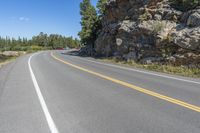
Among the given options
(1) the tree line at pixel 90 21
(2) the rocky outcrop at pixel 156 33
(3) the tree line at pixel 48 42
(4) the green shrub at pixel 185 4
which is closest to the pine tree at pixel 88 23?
(1) the tree line at pixel 90 21

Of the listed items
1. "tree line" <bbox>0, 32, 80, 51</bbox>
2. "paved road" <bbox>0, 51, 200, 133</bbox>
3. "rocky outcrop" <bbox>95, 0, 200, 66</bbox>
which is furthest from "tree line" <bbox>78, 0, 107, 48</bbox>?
"tree line" <bbox>0, 32, 80, 51</bbox>

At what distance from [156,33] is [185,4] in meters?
3.76

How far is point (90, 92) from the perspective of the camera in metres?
10.3

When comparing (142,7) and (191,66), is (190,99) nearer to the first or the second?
(191,66)

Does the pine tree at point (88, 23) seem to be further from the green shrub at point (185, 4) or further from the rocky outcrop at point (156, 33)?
the green shrub at point (185, 4)

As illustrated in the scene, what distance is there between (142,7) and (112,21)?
31.4 ft

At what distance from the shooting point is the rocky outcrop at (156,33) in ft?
67.3

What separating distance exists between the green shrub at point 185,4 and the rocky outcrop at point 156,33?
577 millimetres

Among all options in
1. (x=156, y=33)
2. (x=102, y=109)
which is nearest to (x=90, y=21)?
(x=156, y=33)

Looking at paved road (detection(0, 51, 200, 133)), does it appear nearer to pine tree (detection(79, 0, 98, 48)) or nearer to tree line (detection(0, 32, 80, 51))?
pine tree (detection(79, 0, 98, 48))

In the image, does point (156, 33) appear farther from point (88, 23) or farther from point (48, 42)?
point (48, 42)

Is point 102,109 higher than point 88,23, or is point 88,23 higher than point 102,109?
point 88,23

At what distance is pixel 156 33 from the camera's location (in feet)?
80.1

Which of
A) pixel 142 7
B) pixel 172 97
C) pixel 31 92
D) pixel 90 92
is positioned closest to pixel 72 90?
pixel 90 92
